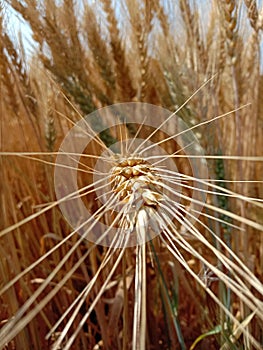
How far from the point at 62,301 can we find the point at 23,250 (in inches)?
5.6

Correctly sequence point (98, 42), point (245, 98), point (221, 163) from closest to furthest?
point (221, 163)
point (98, 42)
point (245, 98)

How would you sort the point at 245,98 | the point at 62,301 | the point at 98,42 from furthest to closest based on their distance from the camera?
the point at 245,98 < the point at 98,42 < the point at 62,301

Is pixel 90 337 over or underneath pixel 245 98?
underneath

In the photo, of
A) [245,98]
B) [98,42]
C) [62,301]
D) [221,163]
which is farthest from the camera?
[245,98]

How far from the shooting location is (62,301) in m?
0.93


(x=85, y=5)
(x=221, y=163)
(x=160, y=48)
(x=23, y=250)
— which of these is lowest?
(x=23, y=250)

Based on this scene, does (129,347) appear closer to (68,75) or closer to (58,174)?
(58,174)

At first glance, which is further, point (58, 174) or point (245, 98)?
point (245, 98)

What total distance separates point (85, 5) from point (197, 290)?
0.70 meters

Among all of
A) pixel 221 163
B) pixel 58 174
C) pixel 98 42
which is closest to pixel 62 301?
pixel 58 174

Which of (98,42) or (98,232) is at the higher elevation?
(98,42)

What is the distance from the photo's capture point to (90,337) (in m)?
0.88

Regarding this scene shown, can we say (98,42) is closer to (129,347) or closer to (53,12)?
(53,12)

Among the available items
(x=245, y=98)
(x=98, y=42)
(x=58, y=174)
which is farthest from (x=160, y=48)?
(x=58, y=174)
